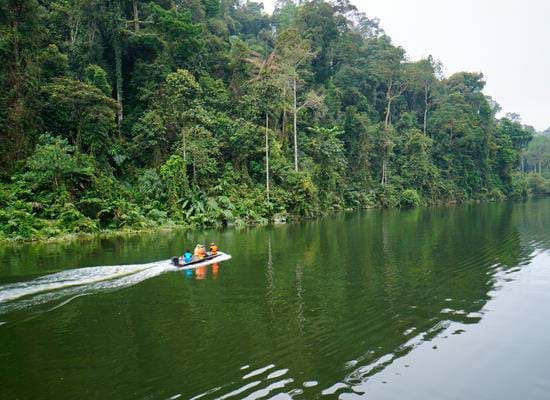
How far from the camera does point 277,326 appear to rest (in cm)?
1002

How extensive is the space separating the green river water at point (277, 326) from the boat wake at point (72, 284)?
0.22 ft

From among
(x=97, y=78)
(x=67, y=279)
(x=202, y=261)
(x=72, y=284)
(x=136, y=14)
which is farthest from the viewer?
(x=136, y=14)

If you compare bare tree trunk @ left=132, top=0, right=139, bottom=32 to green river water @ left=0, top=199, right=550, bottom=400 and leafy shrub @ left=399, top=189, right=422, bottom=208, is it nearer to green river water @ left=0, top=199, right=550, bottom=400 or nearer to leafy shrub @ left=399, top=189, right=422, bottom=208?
green river water @ left=0, top=199, right=550, bottom=400

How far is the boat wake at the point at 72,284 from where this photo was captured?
38.7ft

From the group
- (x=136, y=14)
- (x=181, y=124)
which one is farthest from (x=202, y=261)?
(x=136, y=14)

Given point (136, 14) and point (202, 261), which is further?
point (136, 14)

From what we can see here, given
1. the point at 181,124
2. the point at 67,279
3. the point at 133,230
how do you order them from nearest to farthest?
1. the point at 67,279
2. the point at 133,230
3. the point at 181,124

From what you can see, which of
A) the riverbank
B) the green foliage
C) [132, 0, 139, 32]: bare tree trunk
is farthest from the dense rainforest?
[132, 0, 139, 32]: bare tree trunk

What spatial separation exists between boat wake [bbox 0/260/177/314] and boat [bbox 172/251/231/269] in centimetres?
25

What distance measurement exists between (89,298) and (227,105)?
3015 cm

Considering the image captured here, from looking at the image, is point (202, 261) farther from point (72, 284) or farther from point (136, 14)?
point (136, 14)

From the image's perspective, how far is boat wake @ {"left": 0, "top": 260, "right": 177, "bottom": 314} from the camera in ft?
38.7

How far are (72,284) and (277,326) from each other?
7072mm

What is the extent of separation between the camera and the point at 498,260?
58.8ft
